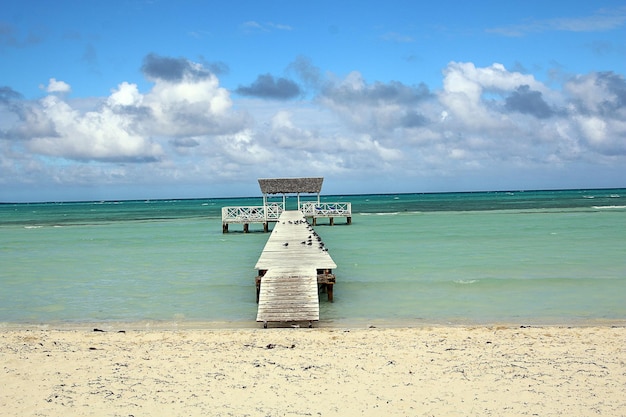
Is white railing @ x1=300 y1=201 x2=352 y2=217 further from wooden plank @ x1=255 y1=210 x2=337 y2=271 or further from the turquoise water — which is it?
wooden plank @ x1=255 y1=210 x2=337 y2=271

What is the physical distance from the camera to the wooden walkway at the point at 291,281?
11.1m

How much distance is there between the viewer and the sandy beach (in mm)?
6598

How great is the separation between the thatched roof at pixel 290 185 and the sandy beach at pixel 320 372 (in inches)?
1086

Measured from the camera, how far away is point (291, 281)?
1248 centimetres

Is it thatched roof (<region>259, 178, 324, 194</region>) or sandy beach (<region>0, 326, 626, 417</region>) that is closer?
sandy beach (<region>0, 326, 626, 417</region>)

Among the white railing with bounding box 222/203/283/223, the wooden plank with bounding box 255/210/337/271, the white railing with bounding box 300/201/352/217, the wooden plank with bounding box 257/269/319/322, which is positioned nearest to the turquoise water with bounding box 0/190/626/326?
the wooden plank with bounding box 257/269/319/322

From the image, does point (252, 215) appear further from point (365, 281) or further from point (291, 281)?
point (291, 281)

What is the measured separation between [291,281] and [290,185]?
25999mm

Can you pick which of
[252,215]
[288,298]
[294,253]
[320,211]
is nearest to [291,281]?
[288,298]

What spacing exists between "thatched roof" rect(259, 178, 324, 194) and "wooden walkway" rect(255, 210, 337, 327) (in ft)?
64.2

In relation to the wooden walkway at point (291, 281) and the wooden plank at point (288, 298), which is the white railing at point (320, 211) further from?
the wooden plank at point (288, 298)

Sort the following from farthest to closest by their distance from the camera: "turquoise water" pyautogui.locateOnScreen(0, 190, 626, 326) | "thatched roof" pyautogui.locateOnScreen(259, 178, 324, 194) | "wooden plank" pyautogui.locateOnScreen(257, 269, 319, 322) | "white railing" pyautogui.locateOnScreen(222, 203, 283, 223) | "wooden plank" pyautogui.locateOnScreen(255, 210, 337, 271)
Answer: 1. "thatched roof" pyautogui.locateOnScreen(259, 178, 324, 194)
2. "white railing" pyautogui.locateOnScreen(222, 203, 283, 223)
3. "wooden plank" pyautogui.locateOnScreen(255, 210, 337, 271)
4. "turquoise water" pyautogui.locateOnScreen(0, 190, 626, 326)
5. "wooden plank" pyautogui.locateOnScreen(257, 269, 319, 322)

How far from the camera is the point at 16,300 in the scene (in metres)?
14.9

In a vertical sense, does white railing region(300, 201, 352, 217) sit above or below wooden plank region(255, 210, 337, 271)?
above
